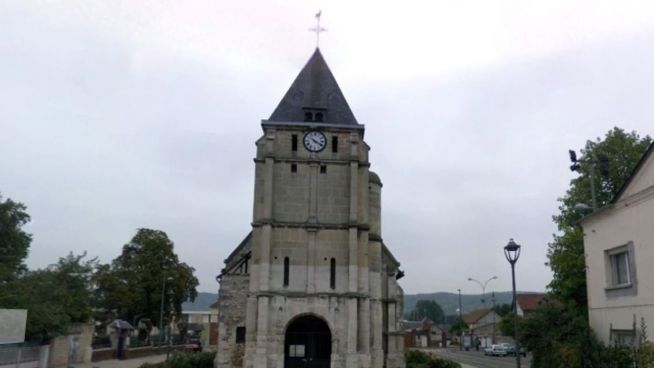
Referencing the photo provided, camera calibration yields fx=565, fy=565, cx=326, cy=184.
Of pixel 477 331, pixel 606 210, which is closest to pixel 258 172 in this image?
pixel 606 210

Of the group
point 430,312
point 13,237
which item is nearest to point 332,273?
point 13,237

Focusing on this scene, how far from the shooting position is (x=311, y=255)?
32219 millimetres

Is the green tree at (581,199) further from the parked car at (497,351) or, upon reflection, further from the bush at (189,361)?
the parked car at (497,351)

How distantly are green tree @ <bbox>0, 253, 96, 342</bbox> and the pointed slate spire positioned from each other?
1594 centimetres

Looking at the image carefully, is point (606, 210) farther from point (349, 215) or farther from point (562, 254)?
point (349, 215)

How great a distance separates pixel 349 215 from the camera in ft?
108

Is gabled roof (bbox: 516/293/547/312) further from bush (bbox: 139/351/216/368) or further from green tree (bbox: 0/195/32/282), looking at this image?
green tree (bbox: 0/195/32/282)

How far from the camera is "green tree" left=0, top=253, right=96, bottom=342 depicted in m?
28.9

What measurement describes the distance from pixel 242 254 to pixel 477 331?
69992 mm

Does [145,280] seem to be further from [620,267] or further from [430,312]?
[430,312]

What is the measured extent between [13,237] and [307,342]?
71.6ft

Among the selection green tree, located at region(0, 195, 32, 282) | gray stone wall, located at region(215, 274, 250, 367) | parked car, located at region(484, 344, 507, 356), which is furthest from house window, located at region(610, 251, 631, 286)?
parked car, located at region(484, 344, 507, 356)

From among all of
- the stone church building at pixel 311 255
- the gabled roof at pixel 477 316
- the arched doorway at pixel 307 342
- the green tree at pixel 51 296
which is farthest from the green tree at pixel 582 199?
the gabled roof at pixel 477 316

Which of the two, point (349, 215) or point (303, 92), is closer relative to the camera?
point (349, 215)
